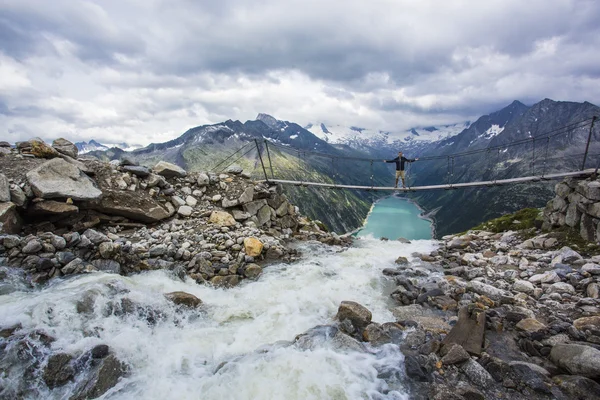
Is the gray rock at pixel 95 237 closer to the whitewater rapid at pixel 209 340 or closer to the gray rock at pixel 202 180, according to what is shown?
the whitewater rapid at pixel 209 340

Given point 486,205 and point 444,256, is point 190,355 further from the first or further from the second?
point 486,205

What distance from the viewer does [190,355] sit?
7852 millimetres

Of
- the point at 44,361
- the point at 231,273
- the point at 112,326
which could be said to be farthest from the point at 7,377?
the point at 231,273

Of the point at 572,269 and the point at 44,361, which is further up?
the point at 44,361

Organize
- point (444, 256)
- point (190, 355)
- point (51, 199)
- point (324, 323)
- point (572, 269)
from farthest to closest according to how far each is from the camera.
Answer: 1. point (444, 256)
2. point (572, 269)
3. point (51, 199)
4. point (324, 323)
5. point (190, 355)

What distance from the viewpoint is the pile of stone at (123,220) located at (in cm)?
1085

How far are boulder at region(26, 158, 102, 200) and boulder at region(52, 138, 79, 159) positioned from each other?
107 inches

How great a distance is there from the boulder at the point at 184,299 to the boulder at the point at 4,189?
25.3 feet

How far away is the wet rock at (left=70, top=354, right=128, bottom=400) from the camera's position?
6.17m

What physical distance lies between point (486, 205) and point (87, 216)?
190 metres

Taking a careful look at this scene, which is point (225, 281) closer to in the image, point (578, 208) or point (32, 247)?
point (32, 247)

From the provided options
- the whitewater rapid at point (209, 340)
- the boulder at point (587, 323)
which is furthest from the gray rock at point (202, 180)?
the boulder at point (587, 323)

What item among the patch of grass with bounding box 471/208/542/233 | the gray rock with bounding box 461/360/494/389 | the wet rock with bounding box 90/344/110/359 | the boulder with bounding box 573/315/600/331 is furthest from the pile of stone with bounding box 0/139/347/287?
the patch of grass with bounding box 471/208/542/233

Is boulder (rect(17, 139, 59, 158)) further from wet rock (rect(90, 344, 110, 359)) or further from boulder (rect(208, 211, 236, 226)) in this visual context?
wet rock (rect(90, 344, 110, 359))
